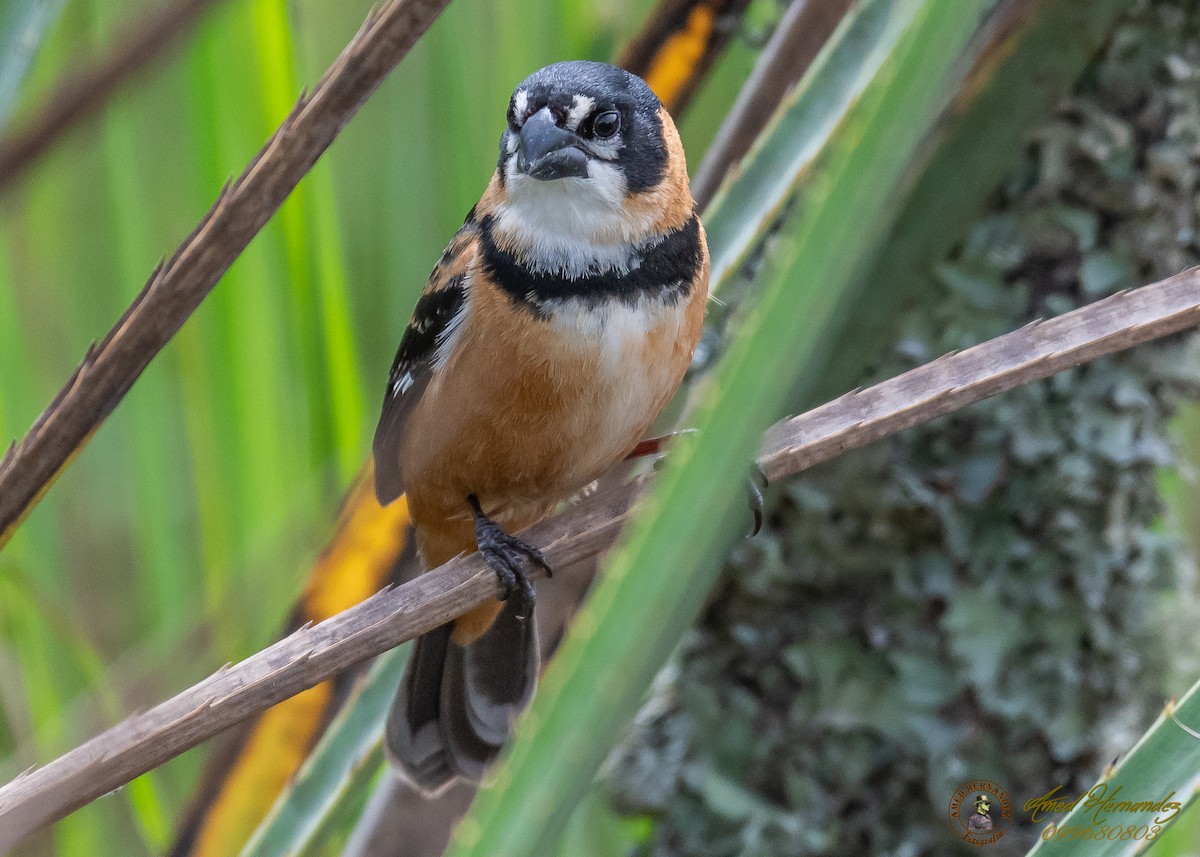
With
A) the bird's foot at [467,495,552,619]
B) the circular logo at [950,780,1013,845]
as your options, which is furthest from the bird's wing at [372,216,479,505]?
the circular logo at [950,780,1013,845]

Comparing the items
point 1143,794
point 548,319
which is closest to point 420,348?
point 548,319

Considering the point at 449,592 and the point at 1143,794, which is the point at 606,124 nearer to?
the point at 449,592

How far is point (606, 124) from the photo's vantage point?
1.22 m

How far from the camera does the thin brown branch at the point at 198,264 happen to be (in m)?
0.66

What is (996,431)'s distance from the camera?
1.36 meters

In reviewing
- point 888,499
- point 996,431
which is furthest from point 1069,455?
point 888,499

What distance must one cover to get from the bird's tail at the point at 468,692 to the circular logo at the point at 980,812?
1.83 ft

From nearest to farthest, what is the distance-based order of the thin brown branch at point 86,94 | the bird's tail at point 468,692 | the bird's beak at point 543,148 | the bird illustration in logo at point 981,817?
the thin brown branch at point 86,94 → the bird's beak at point 543,148 → the bird illustration in logo at point 981,817 → the bird's tail at point 468,692

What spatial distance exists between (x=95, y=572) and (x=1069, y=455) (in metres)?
1.28

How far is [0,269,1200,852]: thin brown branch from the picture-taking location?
734 mm

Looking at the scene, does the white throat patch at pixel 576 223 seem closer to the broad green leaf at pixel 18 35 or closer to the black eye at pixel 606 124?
the black eye at pixel 606 124

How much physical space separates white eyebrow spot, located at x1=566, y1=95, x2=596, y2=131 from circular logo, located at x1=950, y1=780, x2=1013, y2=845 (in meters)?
0.87

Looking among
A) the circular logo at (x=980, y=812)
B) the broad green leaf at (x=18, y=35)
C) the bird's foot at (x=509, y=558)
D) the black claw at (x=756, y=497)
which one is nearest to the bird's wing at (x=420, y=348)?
the bird's foot at (x=509, y=558)

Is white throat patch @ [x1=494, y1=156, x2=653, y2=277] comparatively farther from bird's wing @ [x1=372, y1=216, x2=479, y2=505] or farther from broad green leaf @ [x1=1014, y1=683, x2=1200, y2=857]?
broad green leaf @ [x1=1014, y1=683, x2=1200, y2=857]
